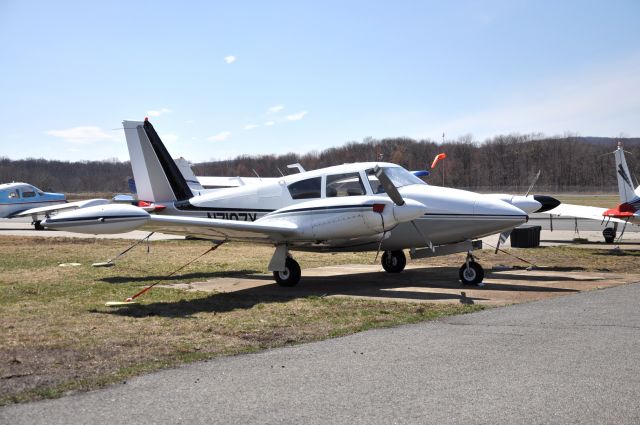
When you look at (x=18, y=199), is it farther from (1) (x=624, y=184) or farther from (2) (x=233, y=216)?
(1) (x=624, y=184)

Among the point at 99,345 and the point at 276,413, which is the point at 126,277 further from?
the point at 276,413

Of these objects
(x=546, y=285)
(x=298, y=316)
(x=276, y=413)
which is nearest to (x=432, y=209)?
(x=546, y=285)

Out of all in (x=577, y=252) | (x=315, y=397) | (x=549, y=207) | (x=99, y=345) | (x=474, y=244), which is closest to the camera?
(x=315, y=397)

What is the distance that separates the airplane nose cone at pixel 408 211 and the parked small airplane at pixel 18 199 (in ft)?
110

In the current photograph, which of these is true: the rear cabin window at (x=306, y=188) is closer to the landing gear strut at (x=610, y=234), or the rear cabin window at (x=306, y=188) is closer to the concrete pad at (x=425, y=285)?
the concrete pad at (x=425, y=285)

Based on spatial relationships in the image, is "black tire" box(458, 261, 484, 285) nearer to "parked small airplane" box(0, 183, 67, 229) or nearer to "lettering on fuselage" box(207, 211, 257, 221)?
"lettering on fuselage" box(207, 211, 257, 221)

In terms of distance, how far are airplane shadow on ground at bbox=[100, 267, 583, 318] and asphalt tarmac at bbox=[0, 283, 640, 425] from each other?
3.42 meters

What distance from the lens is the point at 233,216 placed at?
1559cm

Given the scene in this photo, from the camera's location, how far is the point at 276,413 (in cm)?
498

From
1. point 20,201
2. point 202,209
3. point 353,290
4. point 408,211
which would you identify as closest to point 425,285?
point 353,290

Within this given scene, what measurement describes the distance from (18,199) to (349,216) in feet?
112

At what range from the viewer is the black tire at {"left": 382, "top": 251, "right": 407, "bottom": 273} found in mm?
16219

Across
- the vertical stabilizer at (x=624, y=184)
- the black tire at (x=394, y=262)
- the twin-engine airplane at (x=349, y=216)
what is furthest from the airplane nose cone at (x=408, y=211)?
the vertical stabilizer at (x=624, y=184)

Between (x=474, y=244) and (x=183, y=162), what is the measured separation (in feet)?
92.4
